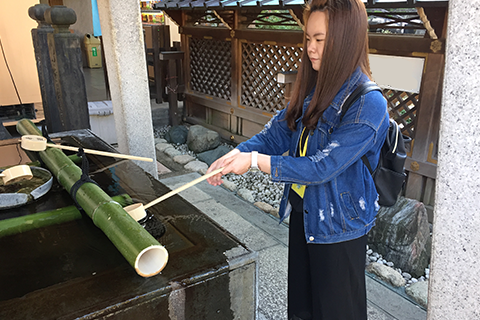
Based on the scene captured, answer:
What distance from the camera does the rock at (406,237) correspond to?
356cm

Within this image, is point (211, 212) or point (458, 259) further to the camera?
point (211, 212)

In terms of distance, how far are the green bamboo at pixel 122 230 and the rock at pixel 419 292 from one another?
225cm

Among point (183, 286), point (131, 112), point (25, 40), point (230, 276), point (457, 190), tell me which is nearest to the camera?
point (183, 286)

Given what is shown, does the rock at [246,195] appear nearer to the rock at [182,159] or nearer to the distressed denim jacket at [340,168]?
the rock at [182,159]

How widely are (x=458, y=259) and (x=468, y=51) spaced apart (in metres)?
0.91

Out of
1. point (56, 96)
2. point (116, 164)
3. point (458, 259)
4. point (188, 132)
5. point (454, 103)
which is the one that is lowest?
point (188, 132)

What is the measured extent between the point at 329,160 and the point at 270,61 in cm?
528

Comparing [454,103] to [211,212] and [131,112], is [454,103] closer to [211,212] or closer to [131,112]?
[211,212]

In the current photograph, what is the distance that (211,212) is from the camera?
401 cm

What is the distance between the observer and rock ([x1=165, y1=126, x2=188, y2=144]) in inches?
307

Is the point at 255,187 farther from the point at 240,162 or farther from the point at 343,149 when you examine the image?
the point at 343,149

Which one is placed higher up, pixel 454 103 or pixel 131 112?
pixel 454 103

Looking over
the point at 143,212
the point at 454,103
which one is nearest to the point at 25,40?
the point at 143,212

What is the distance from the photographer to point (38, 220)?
1.88 m
